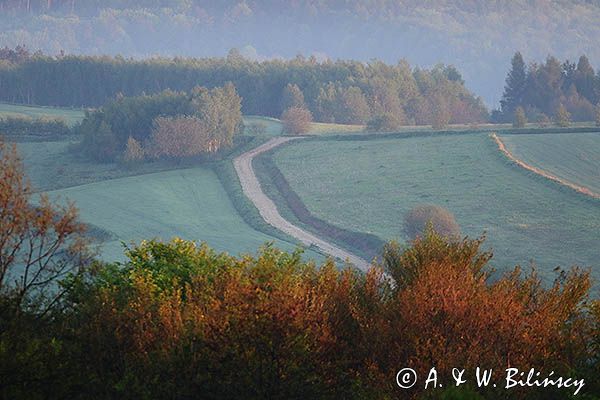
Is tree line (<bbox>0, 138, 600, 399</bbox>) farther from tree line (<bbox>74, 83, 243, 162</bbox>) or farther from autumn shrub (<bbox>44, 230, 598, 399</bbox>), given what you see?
tree line (<bbox>74, 83, 243, 162</bbox>)

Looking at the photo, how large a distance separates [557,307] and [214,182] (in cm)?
5868

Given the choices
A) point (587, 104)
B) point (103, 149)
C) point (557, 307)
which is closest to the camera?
point (557, 307)

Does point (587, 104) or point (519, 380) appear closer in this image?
point (519, 380)

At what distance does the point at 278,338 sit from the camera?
15.6m

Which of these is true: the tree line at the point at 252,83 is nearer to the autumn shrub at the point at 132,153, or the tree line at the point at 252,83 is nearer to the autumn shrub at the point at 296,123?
the autumn shrub at the point at 296,123

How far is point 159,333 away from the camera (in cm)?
1638

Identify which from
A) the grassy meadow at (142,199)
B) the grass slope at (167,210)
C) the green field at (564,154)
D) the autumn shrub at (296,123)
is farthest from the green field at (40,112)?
the green field at (564,154)

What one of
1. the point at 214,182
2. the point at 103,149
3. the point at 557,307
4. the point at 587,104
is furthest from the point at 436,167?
the point at 587,104

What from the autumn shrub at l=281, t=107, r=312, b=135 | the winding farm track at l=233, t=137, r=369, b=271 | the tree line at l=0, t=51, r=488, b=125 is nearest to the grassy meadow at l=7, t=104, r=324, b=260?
the winding farm track at l=233, t=137, r=369, b=271

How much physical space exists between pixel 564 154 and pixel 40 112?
6761cm

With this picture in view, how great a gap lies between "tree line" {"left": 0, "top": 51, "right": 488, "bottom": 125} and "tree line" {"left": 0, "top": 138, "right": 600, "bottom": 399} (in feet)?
345

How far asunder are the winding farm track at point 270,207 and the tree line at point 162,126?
477 cm

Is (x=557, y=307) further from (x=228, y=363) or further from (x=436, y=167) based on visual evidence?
(x=436, y=167)

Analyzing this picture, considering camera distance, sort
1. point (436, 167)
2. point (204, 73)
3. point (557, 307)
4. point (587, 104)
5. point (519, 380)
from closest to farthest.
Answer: point (519, 380) < point (557, 307) < point (436, 167) < point (587, 104) < point (204, 73)
